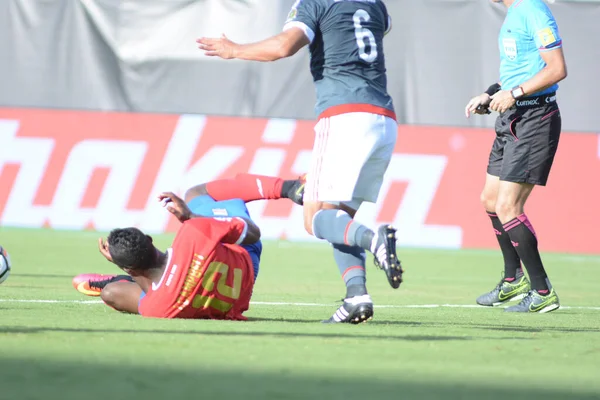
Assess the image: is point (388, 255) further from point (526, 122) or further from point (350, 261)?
point (526, 122)

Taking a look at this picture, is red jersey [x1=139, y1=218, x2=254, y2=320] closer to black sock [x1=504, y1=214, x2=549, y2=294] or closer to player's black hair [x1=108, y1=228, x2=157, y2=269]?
player's black hair [x1=108, y1=228, x2=157, y2=269]

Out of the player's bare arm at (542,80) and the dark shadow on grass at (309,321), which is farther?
the player's bare arm at (542,80)

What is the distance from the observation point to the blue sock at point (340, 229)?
5.32 metres

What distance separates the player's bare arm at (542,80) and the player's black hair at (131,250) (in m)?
2.71

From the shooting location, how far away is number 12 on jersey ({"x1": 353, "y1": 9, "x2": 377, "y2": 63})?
230 inches

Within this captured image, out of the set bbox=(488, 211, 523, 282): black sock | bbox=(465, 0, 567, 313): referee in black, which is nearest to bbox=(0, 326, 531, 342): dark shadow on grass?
bbox=(465, 0, 567, 313): referee in black

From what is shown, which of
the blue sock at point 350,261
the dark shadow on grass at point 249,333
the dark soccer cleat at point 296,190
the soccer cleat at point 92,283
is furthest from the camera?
the soccer cleat at point 92,283

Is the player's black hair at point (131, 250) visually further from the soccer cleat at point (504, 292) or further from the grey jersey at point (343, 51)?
the soccer cleat at point (504, 292)

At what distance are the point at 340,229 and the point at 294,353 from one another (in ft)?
4.53

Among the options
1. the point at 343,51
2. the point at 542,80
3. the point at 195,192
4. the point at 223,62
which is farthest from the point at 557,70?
the point at 223,62

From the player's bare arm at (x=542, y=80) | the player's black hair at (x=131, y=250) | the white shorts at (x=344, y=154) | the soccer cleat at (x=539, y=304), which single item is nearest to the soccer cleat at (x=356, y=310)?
the white shorts at (x=344, y=154)

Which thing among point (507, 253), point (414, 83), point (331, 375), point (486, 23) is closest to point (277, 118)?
point (414, 83)

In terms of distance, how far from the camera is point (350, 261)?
5.77m

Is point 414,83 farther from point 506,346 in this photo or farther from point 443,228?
point 506,346
